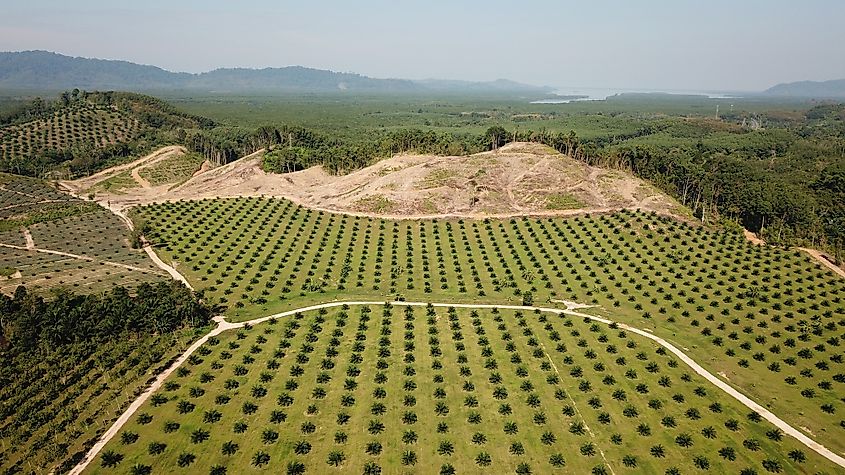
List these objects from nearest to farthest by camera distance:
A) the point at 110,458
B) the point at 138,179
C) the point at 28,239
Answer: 1. the point at 110,458
2. the point at 28,239
3. the point at 138,179

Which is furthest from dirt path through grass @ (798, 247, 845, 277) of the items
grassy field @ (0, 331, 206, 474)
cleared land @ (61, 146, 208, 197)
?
cleared land @ (61, 146, 208, 197)

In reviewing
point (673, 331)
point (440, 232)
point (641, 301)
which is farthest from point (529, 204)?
point (673, 331)

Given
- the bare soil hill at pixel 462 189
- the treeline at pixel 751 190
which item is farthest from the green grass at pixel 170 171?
the treeline at pixel 751 190

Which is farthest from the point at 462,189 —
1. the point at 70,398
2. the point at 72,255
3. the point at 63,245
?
the point at 70,398

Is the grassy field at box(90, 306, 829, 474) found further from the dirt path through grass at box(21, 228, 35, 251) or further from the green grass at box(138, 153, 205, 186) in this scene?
→ the green grass at box(138, 153, 205, 186)

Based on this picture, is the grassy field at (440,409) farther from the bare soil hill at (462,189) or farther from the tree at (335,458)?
the bare soil hill at (462,189)

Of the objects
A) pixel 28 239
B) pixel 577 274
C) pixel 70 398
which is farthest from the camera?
pixel 28 239

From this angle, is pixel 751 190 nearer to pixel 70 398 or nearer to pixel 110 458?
pixel 110 458
